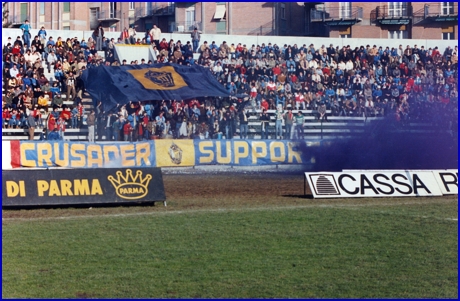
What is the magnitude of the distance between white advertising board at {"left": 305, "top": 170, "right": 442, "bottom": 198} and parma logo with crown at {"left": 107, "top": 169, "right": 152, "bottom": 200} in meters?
4.14

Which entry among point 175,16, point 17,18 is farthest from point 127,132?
point 17,18

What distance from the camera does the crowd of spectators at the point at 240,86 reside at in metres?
31.1

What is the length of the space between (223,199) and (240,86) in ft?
57.1

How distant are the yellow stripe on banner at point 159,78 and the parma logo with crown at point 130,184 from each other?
1621 centimetres

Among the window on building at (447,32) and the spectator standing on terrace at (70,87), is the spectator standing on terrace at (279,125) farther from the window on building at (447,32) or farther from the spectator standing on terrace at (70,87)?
the window on building at (447,32)

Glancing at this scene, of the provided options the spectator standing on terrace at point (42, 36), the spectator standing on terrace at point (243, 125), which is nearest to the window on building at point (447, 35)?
the spectator standing on terrace at point (243, 125)

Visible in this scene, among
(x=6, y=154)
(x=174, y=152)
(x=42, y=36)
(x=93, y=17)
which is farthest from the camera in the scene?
(x=93, y=17)

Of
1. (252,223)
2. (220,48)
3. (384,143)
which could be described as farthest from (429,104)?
(252,223)

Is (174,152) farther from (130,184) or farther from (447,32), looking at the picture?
(447,32)

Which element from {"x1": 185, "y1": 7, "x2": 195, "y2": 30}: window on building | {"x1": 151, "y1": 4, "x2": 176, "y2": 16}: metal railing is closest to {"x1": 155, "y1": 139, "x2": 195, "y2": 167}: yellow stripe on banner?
{"x1": 185, "y1": 7, "x2": 195, "y2": 30}: window on building

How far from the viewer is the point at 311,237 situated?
41.9 ft

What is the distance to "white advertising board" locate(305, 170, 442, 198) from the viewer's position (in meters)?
19.0

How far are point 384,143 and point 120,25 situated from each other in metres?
47.6

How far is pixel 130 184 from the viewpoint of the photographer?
17.4m
